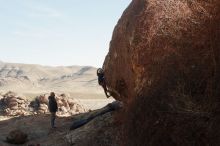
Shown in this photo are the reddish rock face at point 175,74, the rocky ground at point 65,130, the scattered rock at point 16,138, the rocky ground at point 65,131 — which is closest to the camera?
the reddish rock face at point 175,74

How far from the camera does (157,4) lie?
52.6 feet

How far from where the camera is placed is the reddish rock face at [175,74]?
1235 cm

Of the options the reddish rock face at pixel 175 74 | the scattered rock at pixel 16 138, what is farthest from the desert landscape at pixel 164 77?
the scattered rock at pixel 16 138

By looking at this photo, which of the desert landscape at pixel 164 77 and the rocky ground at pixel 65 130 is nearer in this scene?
the desert landscape at pixel 164 77

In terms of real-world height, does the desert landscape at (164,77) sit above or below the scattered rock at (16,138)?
above

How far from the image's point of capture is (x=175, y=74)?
13297 mm

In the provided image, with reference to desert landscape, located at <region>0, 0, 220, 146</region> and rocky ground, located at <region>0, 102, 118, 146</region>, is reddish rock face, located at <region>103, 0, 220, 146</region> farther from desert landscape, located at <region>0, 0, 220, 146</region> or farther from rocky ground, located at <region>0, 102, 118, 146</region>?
rocky ground, located at <region>0, 102, 118, 146</region>

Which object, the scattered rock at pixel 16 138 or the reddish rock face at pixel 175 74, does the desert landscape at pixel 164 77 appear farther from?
the scattered rock at pixel 16 138

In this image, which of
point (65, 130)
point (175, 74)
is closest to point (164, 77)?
point (175, 74)

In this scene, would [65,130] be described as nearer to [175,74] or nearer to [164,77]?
[164,77]

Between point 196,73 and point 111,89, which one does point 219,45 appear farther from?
point 111,89

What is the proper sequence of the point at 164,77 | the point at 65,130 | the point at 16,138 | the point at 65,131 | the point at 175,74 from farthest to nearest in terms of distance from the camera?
the point at 65,130, the point at 65,131, the point at 16,138, the point at 164,77, the point at 175,74

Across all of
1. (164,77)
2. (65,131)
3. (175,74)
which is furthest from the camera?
(65,131)

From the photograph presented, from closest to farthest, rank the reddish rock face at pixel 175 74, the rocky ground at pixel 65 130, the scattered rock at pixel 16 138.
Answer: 1. the reddish rock face at pixel 175 74
2. the rocky ground at pixel 65 130
3. the scattered rock at pixel 16 138
